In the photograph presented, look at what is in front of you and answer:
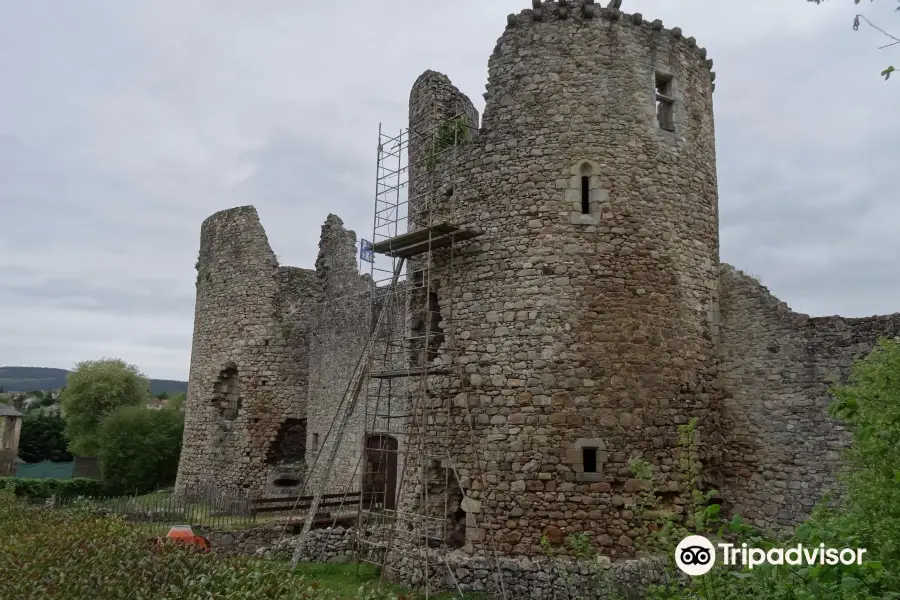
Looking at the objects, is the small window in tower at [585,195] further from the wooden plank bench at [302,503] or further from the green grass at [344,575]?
the wooden plank bench at [302,503]

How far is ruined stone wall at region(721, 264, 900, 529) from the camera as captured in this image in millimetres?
11234

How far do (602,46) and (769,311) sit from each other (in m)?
5.30

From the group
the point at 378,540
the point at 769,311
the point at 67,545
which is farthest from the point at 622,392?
the point at 67,545

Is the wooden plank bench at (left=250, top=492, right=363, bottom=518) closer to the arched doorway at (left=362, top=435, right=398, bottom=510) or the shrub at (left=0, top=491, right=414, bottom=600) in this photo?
the arched doorway at (left=362, top=435, right=398, bottom=510)

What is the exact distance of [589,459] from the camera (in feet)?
34.9

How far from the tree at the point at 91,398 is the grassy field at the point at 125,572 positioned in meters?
31.9

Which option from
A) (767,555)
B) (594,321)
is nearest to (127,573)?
(767,555)

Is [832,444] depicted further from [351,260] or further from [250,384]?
[250,384]

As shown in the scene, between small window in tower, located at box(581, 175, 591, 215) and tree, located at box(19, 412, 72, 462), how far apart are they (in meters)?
48.5

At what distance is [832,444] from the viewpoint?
36.7 feet

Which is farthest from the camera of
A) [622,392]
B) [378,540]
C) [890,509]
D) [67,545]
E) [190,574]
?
[378,540]

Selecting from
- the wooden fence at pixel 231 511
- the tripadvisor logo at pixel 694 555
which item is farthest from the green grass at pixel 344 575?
the tripadvisor logo at pixel 694 555

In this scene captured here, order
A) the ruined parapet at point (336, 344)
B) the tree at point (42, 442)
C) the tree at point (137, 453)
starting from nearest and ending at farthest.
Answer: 1. the ruined parapet at point (336, 344)
2. the tree at point (137, 453)
3. the tree at point (42, 442)

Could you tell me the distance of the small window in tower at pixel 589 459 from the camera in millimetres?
10570
